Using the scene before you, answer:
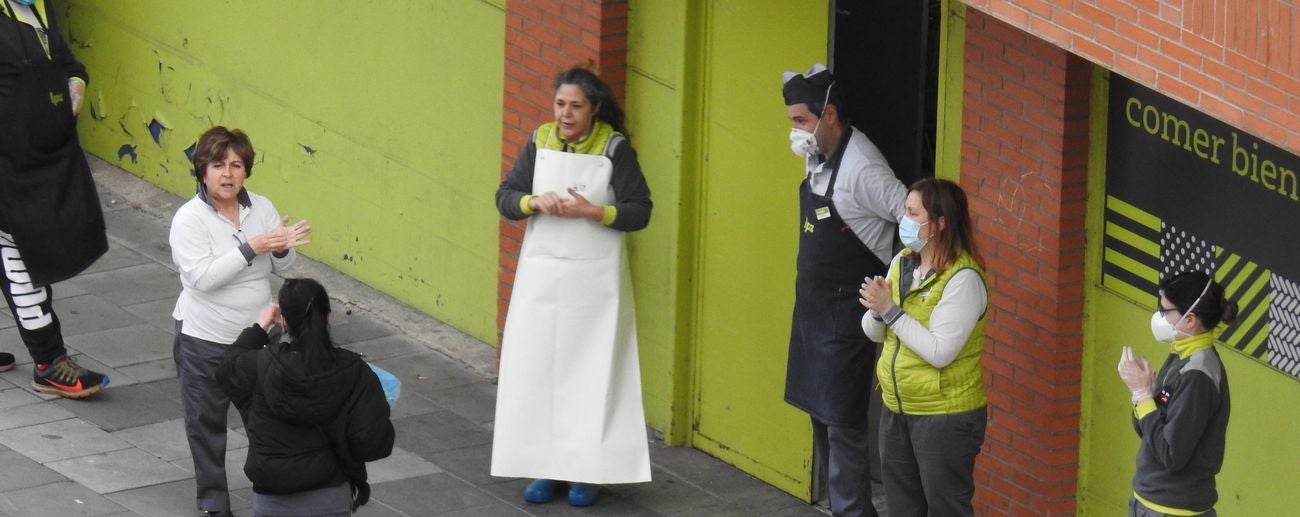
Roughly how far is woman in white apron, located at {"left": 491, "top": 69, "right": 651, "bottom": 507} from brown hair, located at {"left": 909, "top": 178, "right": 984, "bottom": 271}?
5.33 feet

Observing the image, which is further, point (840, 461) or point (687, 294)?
point (687, 294)

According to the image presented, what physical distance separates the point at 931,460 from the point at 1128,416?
858 mm

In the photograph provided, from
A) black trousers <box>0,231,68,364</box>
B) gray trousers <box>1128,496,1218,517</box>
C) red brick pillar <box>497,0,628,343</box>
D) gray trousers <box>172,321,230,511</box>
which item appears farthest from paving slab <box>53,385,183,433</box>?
gray trousers <box>1128,496,1218,517</box>

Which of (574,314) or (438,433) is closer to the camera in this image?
(574,314)

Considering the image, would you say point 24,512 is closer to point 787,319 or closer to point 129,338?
point 129,338

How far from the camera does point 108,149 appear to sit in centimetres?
1425

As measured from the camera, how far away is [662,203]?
33.6 feet

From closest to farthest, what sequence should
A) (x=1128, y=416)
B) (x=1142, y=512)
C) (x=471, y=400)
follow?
(x=1142, y=512) < (x=1128, y=416) < (x=471, y=400)

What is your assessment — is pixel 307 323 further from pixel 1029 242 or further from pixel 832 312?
pixel 1029 242

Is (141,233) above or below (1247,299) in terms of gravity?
below

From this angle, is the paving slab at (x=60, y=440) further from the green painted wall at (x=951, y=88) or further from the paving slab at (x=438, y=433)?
the green painted wall at (x=951, y=88)

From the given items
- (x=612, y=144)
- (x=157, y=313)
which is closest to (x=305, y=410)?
(x=612, y=144)

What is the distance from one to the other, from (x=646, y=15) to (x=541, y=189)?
1.48m

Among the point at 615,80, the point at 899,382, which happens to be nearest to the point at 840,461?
the point at 899,382
